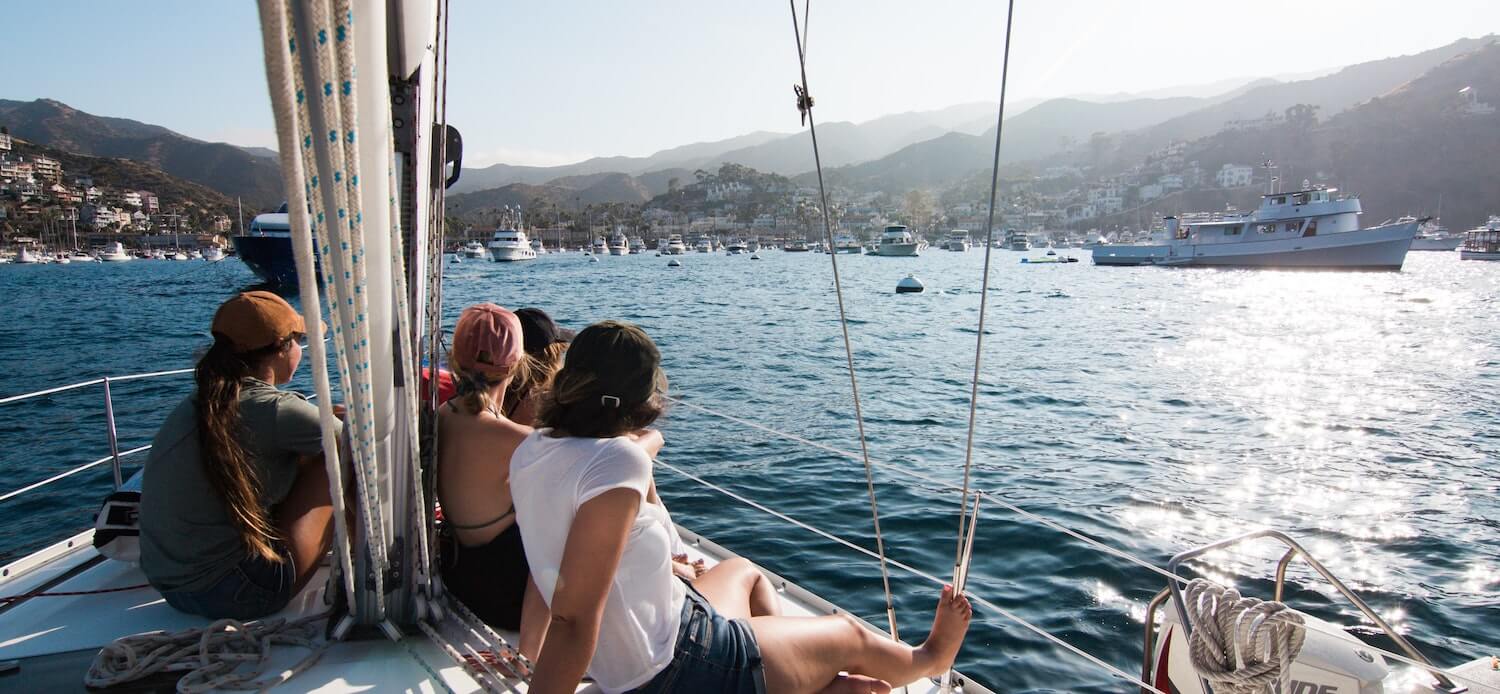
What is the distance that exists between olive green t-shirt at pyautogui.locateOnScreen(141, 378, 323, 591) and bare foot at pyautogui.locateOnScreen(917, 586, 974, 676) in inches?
66.5

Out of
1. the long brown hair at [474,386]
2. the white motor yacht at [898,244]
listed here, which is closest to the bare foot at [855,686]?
the long brown hair at [474,386]

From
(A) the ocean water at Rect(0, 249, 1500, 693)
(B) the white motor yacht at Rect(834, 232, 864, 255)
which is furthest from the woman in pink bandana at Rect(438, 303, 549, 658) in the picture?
(B) the white motor yacht at Rect(834, 232, 864, 255)

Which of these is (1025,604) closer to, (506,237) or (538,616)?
(538,616)

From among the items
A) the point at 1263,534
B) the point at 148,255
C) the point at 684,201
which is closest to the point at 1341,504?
the point at 1263,534

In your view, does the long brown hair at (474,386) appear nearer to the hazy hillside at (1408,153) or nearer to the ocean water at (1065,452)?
the ocean water at (1065,452)

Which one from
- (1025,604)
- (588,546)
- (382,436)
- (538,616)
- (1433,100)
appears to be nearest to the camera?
(588,546)

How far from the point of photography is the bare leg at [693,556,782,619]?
2.03 meters

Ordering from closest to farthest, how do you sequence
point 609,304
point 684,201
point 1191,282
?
point 609,304, point 1191,282, point 684,201

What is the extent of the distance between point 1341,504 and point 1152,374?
24.3 feet

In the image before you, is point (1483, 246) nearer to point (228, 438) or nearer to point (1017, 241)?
point (1017, 241)

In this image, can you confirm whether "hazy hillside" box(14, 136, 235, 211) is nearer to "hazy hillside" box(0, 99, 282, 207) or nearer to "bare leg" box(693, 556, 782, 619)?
"hazy hillside" box(0, 99, 282, 207)

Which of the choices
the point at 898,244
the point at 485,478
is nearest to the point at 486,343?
the point at 485,478

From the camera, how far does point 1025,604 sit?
483 cm

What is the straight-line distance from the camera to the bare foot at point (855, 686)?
73.0 inches
